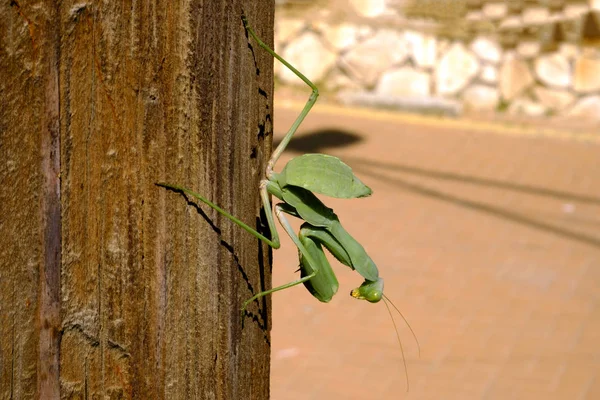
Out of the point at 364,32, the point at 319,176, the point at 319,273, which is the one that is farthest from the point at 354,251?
the point at 364,32

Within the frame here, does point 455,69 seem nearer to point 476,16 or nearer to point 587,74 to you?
point 476,16


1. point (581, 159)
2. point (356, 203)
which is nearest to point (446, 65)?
point (581, 159)

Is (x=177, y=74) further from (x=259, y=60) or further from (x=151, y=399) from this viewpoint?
(x=151, y=399)

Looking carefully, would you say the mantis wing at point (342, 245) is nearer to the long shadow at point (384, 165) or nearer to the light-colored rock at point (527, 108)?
the long shadow at point (384, 165)

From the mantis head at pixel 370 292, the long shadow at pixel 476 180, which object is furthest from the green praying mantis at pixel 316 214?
the long shadow at pixel 476 180

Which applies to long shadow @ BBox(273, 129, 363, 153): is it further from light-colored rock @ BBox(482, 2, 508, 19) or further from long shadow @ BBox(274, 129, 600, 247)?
light-colored rock @ BBox(482, 2, 508, 19)
